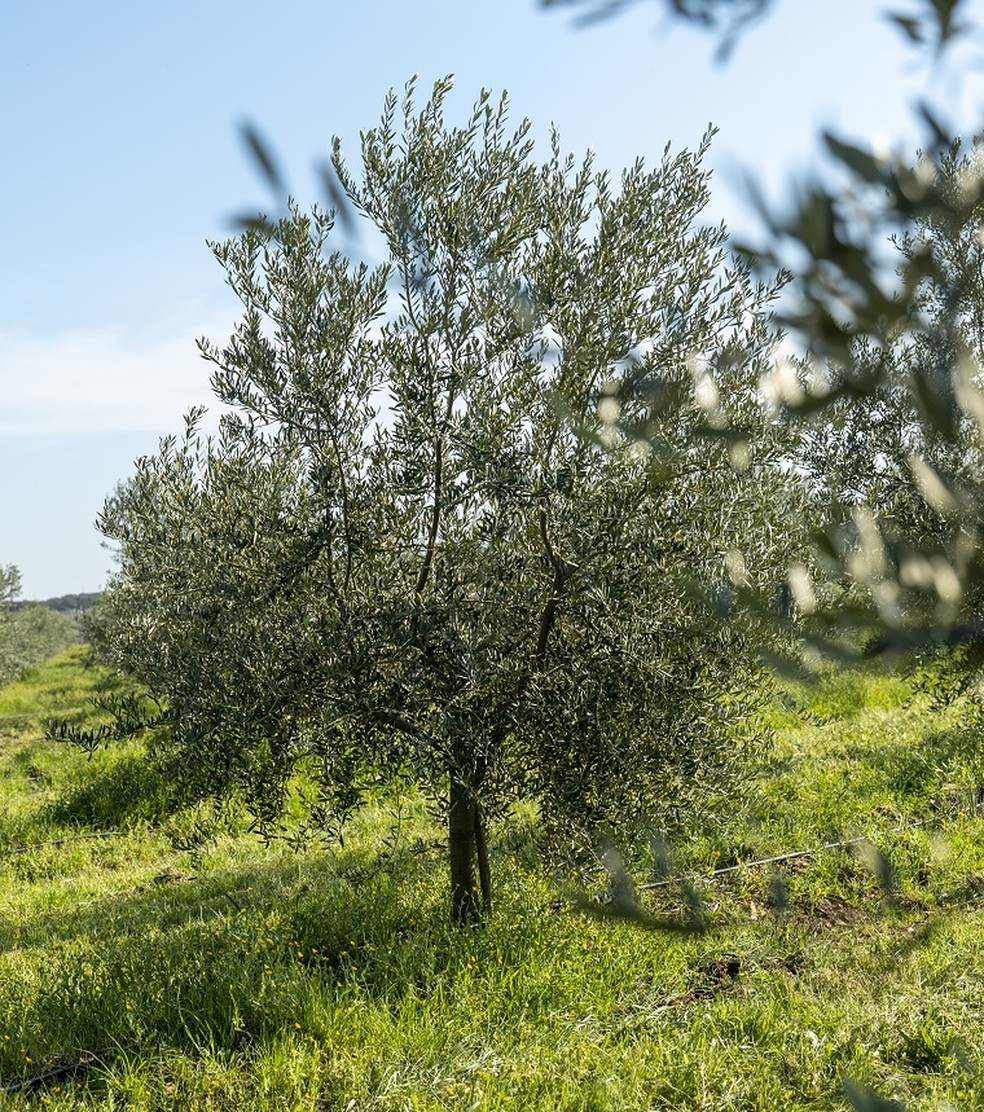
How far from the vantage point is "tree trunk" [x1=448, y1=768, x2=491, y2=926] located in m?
8.20

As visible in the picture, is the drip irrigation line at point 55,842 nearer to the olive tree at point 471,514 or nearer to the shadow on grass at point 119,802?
the shadow on grass at point 119,802

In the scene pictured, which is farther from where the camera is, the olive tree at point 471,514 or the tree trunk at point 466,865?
the tree trunk at point 466,865

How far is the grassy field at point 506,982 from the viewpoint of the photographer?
625cm

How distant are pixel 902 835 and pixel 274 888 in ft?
21.9

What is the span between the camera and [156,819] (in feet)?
48.5

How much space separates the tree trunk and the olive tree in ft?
2.92

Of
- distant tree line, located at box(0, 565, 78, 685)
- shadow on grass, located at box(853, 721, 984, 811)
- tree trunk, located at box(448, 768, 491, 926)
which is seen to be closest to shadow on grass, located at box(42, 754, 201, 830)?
tree trunk, located at box(448, 768, 491, 926)

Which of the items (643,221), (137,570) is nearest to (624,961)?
(137,570)

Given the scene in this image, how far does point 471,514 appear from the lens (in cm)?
698

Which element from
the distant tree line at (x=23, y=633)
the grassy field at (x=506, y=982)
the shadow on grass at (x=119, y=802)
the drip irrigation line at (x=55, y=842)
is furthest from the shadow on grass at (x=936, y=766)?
the distant tree line at (x=23, y=633)

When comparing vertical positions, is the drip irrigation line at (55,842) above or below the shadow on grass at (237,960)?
above

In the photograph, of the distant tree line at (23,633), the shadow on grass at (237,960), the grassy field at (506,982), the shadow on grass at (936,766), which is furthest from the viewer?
the distant tree line at (23,633)

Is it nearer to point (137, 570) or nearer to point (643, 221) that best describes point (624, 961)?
point (137, 570)

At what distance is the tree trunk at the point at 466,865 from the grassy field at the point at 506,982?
0.71ft
